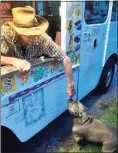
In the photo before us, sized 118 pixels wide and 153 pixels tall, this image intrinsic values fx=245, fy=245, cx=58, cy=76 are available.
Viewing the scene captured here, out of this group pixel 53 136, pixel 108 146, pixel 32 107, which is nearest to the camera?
pixel 32 107

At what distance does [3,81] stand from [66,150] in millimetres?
1335

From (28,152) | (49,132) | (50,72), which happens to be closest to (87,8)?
(50,72)

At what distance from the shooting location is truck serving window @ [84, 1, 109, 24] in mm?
3247

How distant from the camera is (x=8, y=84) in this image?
2.08 m

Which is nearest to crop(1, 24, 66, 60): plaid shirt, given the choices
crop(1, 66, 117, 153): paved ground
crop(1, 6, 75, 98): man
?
crop(1, 6, 75, 98): man

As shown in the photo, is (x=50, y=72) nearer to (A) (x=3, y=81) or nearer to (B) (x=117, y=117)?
(A) (x=3, y=81)

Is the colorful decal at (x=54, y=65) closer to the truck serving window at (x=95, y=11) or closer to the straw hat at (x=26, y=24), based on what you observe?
the straw hat at (x=26, y=24)

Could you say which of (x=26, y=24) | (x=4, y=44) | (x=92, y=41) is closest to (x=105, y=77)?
(x=92, y=41)

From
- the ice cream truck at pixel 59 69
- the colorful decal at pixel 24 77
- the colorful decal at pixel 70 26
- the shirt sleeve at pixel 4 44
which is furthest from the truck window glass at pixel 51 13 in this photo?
the colorful decal at pixel 24 77

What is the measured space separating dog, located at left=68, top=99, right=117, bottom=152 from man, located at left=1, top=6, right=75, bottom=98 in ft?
0.69

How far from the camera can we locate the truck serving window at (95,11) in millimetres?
3247

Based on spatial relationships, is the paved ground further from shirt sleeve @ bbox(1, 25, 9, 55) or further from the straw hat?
the straw hat

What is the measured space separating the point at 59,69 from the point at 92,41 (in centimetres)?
91

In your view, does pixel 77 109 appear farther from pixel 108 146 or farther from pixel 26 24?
pixel 26 24
